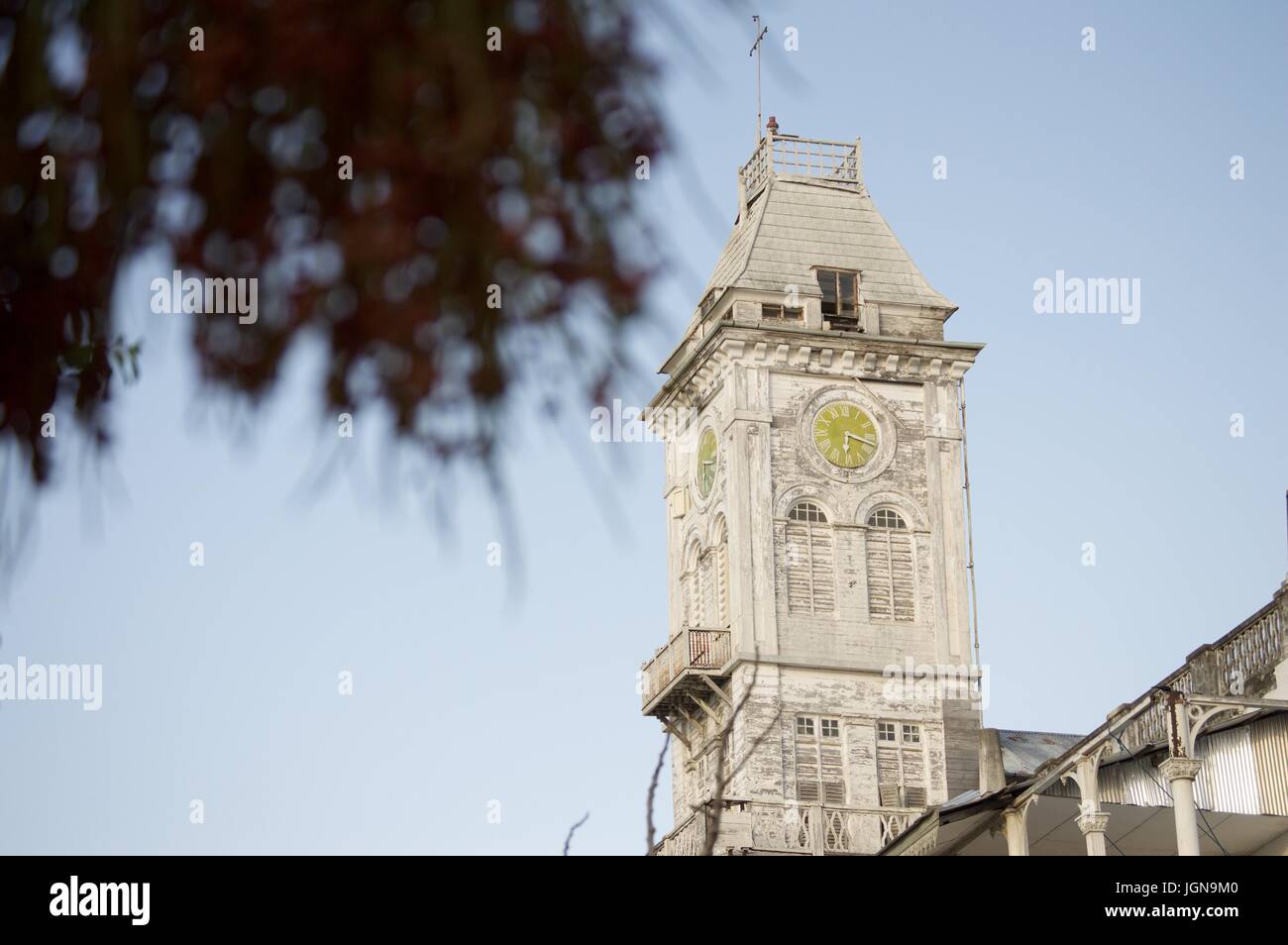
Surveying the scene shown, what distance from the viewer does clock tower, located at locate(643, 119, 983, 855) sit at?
43719 millimetres

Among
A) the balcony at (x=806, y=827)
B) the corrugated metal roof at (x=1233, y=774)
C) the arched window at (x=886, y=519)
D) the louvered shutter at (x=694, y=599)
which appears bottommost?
the balcony at (x=806, y=827)

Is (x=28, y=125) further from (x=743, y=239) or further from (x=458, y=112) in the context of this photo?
(x=743, y=239)

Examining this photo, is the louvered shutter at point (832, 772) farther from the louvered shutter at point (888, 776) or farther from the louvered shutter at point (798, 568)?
the louvered shutter at point (798, 568)

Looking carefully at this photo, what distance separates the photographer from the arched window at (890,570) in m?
45.4

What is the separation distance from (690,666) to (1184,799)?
73.7 ft

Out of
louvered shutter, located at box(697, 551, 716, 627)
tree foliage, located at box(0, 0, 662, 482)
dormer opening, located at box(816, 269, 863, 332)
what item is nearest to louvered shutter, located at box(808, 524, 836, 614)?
louvered shutter, located at box(697, 551, 716, 627)

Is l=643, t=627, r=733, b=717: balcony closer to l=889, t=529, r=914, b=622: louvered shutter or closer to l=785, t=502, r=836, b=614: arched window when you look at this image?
l=785, t=502, r=836, b=614: arched window

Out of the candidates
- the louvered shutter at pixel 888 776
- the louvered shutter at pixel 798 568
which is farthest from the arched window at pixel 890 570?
the louvered shutter at pixel 888 776

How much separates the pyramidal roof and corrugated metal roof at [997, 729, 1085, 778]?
34.7 feet

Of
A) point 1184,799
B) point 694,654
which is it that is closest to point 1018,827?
point 1184,799

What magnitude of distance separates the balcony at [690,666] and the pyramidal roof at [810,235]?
8430 mm
